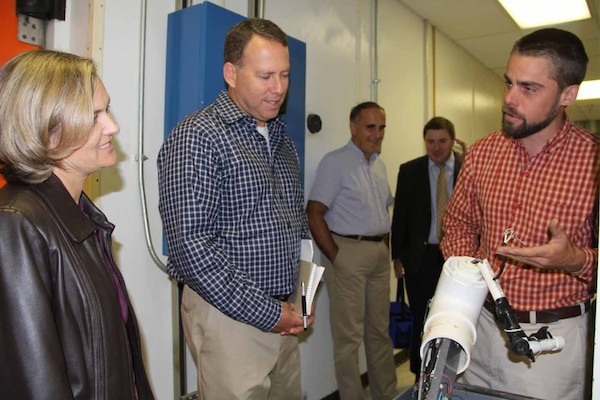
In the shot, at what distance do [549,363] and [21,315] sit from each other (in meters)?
1.32

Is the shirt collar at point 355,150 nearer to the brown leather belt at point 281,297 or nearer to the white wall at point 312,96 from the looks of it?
the white wall at point 312,96

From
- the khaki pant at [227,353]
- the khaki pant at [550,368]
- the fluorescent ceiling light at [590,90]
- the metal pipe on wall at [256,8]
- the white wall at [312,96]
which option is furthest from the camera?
the fluorescent ceiling light at [590,90]

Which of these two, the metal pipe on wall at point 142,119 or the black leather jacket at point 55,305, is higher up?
the metal pipe on wall at point 142,119

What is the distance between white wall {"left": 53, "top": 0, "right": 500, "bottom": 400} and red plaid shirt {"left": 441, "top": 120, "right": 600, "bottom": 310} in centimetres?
120

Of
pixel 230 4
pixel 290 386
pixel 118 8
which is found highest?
pixel 230 4

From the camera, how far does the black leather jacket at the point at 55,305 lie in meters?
0.86

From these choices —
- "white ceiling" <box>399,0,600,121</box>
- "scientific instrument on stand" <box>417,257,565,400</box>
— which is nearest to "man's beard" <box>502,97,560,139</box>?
"scientific instrument on stand" <box>417,257,565,400</box>

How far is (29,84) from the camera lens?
982 millimetres

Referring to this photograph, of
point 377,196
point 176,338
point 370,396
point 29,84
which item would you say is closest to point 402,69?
point 377,196

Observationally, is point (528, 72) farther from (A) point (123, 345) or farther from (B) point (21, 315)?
(B) point (21, 315)

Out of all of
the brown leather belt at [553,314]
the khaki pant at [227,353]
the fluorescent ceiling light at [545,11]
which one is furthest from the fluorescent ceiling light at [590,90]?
the khaki pant at [227,353]

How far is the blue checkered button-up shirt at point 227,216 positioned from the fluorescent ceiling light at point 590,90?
19.5 ft

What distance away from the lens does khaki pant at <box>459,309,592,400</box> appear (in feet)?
4.45

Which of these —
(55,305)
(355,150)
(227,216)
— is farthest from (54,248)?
(355,150)
